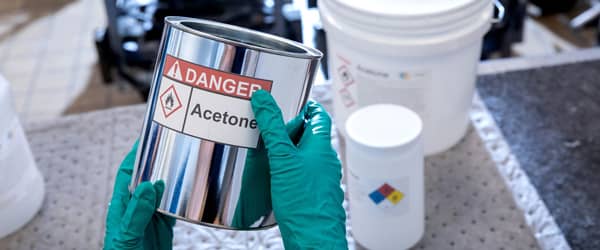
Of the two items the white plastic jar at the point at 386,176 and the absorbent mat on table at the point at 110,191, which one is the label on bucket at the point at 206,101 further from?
the absorbent mat on table at the point at 110,191

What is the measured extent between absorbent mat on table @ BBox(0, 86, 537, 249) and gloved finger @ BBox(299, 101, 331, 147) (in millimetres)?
297

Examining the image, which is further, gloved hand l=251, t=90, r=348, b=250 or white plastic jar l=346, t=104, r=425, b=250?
white plastic jar l=346, t=104, r=425, b=250

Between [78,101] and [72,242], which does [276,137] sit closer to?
[72,242]

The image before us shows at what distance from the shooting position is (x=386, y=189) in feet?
3.44

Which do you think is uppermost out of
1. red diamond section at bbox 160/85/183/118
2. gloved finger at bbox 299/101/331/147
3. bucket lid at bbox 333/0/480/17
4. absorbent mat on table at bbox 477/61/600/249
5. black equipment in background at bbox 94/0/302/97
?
red diamond section at bbox 160/85/183/118

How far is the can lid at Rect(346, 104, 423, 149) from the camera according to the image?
3.37 feet

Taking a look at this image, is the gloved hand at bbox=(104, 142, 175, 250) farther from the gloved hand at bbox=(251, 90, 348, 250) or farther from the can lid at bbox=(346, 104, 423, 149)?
the can lid at bbox=(346, 104, 423, 149)

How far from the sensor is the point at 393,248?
1146mm

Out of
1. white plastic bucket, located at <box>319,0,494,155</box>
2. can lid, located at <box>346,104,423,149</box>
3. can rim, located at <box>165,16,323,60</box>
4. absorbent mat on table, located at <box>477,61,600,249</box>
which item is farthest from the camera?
absorbent mat on table, located at <box>477,61,600,249</box>

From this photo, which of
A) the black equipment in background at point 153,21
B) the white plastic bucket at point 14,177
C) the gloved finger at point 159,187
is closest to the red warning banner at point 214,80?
the gloved finger at point 159,187

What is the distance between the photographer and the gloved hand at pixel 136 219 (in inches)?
33.0

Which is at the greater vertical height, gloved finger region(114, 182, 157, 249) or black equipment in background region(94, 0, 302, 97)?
gloved finger region(114, 182, 157, 249)

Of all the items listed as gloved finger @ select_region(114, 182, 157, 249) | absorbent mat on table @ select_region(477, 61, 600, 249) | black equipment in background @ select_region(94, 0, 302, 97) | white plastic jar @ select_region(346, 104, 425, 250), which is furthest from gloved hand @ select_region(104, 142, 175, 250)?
black equipment in background @ select_region(94, 0, 302, 97)

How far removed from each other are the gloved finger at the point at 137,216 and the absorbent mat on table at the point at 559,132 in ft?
2.54
